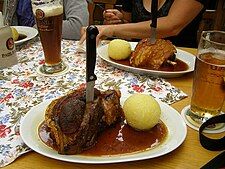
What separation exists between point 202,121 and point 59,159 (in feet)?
1.18

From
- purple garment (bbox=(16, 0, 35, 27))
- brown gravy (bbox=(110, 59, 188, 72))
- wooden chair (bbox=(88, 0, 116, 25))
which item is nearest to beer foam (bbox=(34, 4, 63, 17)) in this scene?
brown gravy (bbox=(110, 59, 188, 72))

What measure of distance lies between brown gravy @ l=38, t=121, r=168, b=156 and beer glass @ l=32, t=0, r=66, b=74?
0.36 m

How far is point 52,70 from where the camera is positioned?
101cm

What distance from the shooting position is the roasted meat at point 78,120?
600 mm

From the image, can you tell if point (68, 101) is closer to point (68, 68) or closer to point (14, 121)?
point (14, 121)

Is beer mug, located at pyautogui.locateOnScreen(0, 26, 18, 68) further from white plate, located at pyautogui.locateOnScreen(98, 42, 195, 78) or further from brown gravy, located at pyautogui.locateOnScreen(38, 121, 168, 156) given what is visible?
brown gravy, located at pyautogui.locateOnScreen(38, 121, 168, 156)

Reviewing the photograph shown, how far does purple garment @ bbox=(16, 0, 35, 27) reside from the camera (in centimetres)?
165

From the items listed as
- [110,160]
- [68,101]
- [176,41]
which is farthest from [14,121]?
[176,41]

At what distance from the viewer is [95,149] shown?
24.6 inches

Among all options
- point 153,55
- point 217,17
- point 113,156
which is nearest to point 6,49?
point 153,55

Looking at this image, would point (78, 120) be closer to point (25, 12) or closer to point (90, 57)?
point (90, 57)

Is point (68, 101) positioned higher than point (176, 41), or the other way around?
point (68, 101)

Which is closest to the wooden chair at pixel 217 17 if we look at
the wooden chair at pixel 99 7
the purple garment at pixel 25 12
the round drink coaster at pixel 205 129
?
the wooden chair at pixel 99 7

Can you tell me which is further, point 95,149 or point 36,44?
point 36,44
